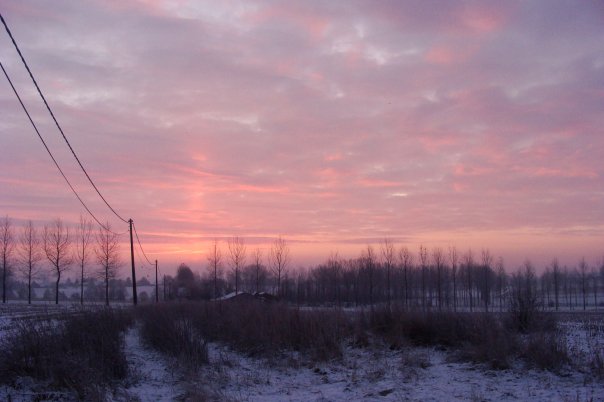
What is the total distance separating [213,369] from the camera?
14.6m

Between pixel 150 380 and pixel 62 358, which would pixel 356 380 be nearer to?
pixel 150 380

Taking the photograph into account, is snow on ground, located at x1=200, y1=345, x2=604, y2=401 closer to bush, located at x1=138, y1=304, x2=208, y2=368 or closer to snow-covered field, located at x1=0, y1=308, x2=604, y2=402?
snow-covered field, located at x1=0, y1=308, x2=604, y2=402

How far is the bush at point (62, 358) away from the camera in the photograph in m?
11.1

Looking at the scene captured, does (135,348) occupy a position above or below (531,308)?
below

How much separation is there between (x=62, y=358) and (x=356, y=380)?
6.95 metres

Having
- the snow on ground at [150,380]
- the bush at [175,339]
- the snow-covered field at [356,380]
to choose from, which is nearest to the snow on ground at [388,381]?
the snow-covered field at [356,380]

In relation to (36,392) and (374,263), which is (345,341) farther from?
(374,263)

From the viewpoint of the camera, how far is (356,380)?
43.5 ft

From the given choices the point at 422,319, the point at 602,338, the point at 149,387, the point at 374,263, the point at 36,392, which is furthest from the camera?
the point at 374,263

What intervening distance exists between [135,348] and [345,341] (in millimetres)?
7694

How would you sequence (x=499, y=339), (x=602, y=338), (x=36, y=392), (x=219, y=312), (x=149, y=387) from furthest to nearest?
(x=219, y=312), (x=602, y=338), (x=499, y=339), (x=149, y=387), (x=36, y=392)

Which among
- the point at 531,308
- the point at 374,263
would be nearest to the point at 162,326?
the point at 531,308

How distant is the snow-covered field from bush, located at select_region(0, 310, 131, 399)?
1.15 feet

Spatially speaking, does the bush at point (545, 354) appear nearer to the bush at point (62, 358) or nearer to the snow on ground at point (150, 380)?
the snow on ground at point (150, 380)
